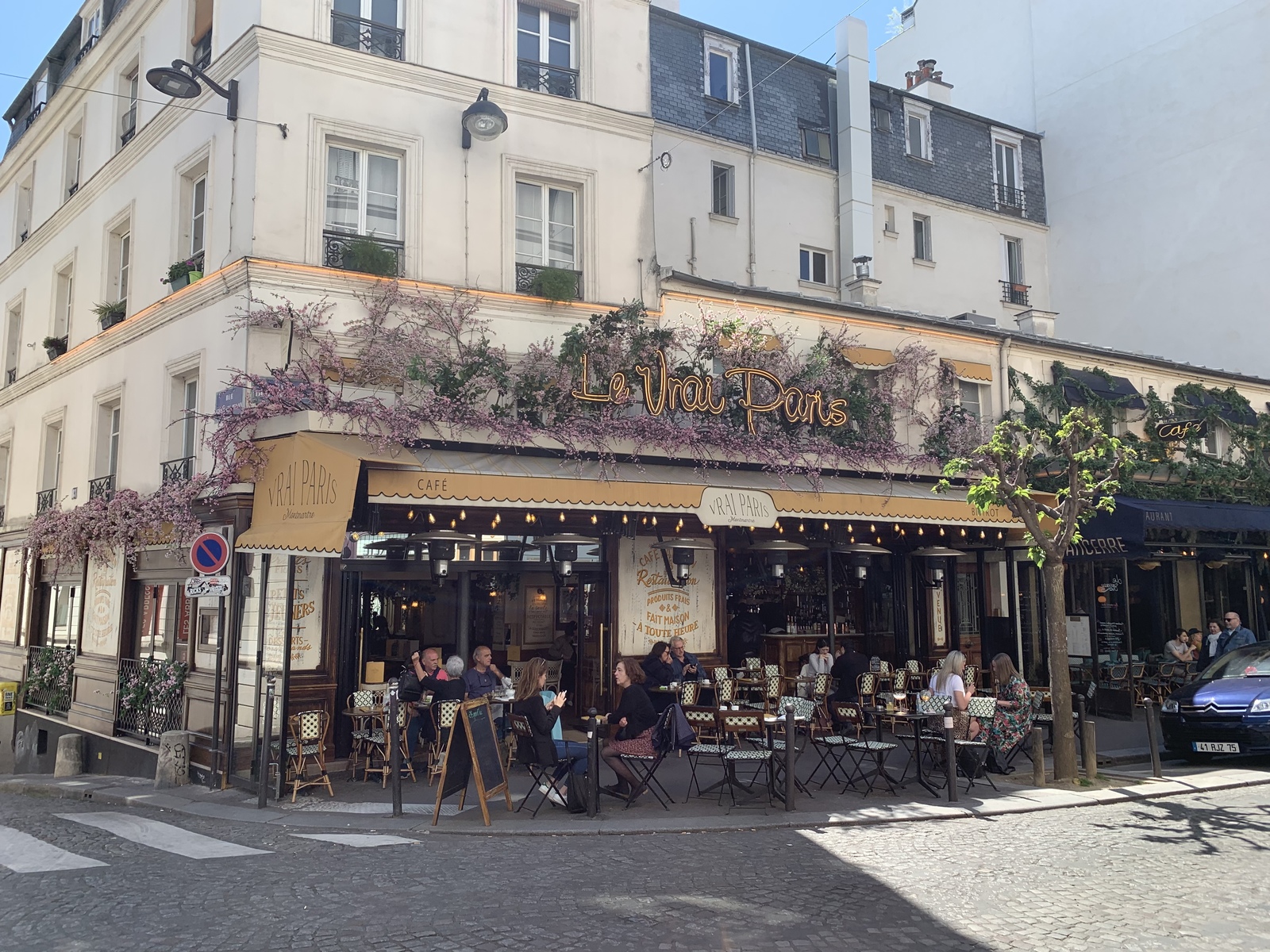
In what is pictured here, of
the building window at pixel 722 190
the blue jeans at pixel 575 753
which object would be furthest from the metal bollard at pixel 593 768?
the building window at pixel 722 190

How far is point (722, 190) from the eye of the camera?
19.9m

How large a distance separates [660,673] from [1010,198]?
690 inches

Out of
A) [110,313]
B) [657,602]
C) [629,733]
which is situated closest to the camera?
[629,733]

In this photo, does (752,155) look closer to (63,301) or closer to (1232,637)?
(1232,637)

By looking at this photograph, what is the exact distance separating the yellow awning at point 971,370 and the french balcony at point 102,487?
13185 millimetres

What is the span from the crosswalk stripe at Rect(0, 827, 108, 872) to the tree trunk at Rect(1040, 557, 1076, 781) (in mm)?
8968

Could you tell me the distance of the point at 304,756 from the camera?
10.5 m

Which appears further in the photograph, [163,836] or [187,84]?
[187,84]

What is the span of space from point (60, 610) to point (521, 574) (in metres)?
9.37

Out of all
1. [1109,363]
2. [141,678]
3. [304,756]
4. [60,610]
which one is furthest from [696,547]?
[60,610]

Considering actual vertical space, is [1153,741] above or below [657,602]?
below

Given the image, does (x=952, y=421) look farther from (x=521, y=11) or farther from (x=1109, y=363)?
(x=521, y=11)

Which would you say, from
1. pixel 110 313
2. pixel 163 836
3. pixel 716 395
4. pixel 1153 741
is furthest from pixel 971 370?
pixel 110 313

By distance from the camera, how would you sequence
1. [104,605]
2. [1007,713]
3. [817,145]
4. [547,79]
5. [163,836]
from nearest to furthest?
[163,836]
[1007,713]
[547,79]
[104,605]
[817,145]
